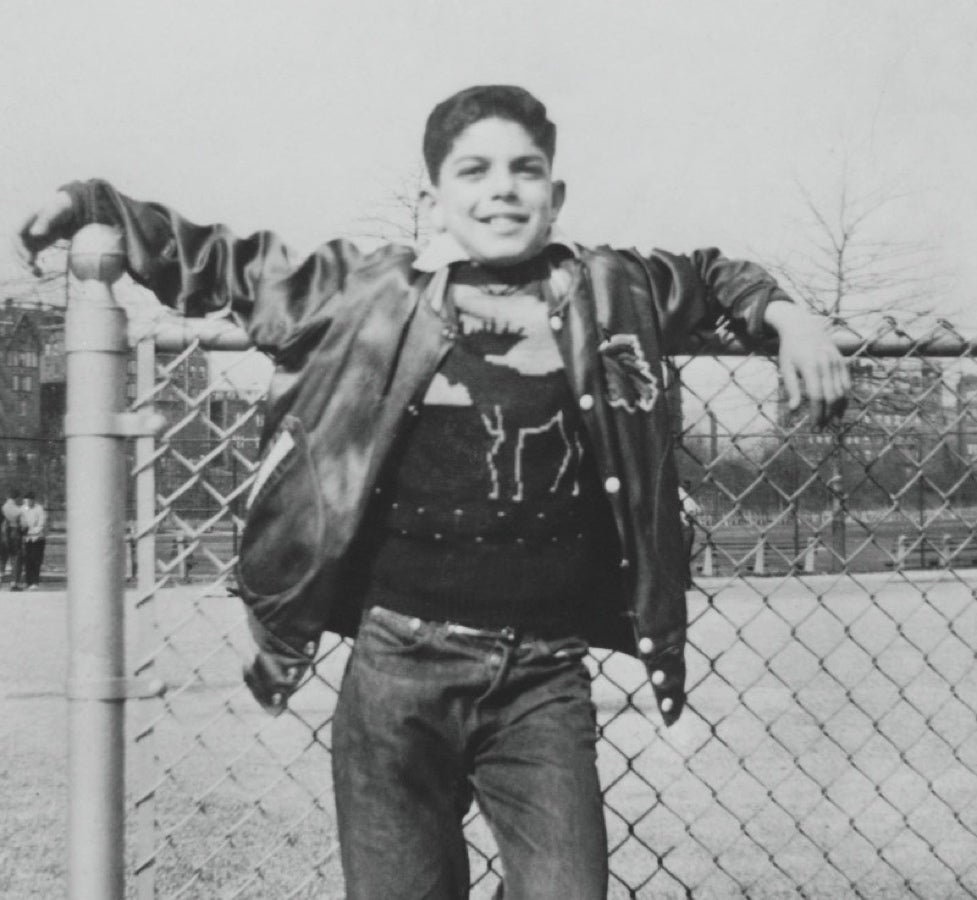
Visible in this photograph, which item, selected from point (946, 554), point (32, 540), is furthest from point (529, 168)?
point (32, 540)

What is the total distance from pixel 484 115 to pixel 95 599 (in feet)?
3.53

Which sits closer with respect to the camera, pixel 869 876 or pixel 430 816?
pixel 430 816

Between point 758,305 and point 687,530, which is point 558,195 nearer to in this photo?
point 758,305

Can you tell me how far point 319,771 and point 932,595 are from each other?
9.68 m

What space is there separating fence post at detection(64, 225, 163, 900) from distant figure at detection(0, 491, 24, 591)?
17.4 meters

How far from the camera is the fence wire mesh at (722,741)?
8.48 ft

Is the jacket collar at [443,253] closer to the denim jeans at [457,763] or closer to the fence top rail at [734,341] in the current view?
the fence top rail at [734,341]

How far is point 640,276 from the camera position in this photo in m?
2.36

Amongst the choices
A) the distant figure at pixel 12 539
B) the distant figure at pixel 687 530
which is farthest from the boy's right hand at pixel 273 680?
the distant figure at pixel 12 539

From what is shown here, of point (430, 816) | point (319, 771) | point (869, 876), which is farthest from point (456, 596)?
point (319, 771)

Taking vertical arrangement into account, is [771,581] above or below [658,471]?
below

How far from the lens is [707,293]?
2.45 metres

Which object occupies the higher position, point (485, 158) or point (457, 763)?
point (485, 158)

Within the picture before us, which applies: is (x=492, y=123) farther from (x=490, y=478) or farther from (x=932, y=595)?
(x=932, y=595)
